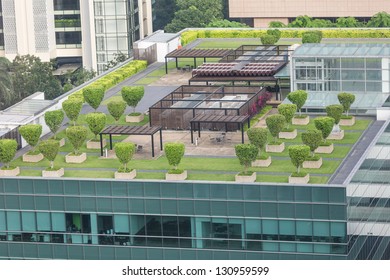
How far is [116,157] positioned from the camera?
13575cm

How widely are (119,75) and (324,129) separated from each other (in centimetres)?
3794

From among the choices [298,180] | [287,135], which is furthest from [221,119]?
[298,180]

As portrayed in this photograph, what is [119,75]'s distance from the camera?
16662 cm

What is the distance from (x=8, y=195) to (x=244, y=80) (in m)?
35.7

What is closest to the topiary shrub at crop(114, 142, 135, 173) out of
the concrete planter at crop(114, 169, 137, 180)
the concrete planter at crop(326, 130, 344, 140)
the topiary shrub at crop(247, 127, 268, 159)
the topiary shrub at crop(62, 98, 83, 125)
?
the concrete planter at crop(114, 169, 137, 180)

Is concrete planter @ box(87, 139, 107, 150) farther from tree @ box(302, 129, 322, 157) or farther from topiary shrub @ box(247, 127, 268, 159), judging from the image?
tree @ box(302, 129, 322, 157)

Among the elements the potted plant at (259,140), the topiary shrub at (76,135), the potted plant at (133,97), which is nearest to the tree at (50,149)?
the topiary shrub at (76,135)

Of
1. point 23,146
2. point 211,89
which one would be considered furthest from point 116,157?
point 211,89

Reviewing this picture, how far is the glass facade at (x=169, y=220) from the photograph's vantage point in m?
123

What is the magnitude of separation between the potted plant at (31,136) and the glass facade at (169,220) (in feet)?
23.6

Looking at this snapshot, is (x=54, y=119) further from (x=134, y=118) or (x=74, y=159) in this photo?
(x=134, y=118)

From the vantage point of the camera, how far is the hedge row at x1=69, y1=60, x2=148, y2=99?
531 feet

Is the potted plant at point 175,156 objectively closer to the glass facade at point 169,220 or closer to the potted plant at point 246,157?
the glass facade at point 169,220

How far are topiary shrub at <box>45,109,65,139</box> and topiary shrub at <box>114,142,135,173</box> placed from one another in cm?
1105
